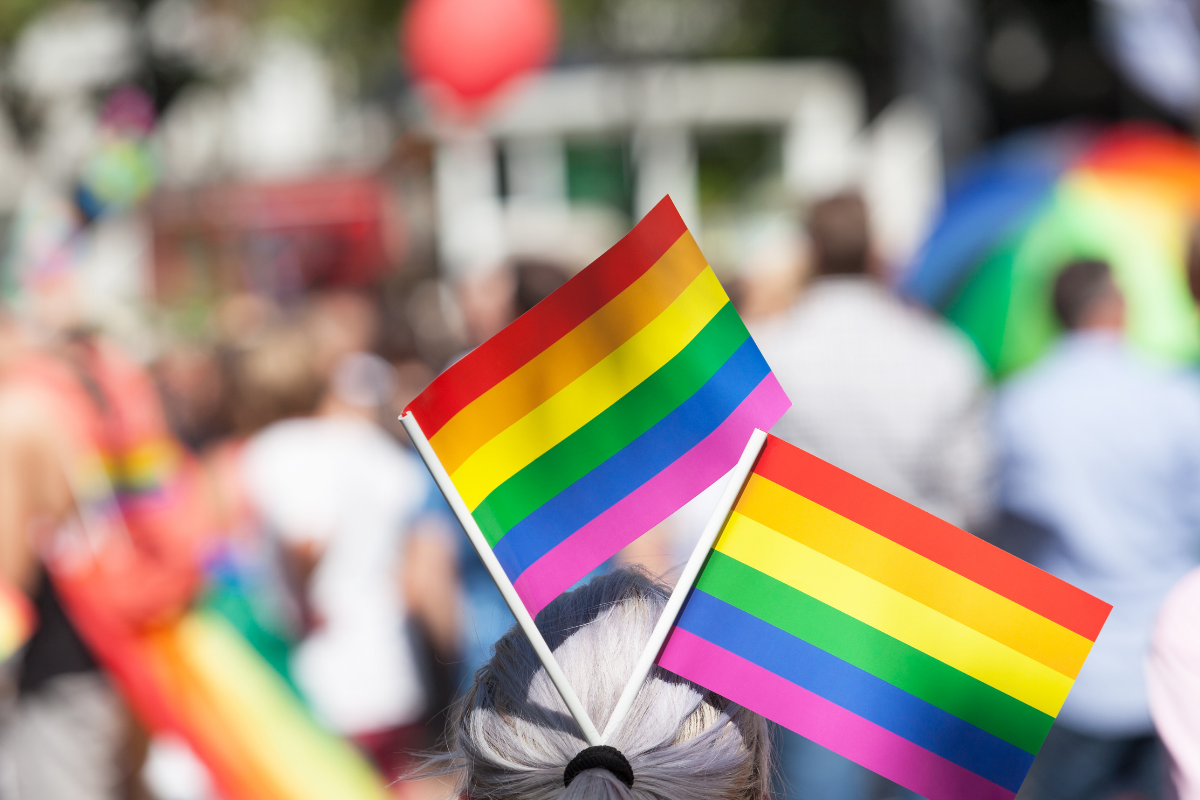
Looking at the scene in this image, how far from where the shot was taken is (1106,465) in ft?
9.57

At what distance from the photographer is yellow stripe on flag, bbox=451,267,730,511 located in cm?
124

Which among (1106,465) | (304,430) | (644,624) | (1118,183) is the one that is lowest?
(644,624)

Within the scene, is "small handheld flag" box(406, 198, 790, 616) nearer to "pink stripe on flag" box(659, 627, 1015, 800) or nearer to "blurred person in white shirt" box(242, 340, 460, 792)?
"pink stripe on flag" box(659, 627, 1015, 800)

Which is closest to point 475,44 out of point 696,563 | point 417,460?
point 417,460

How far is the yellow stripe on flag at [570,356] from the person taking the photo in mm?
1224

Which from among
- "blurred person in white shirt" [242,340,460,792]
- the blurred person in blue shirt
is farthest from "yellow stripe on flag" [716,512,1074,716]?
"blurred person in white shirt" [242,340,460,792]

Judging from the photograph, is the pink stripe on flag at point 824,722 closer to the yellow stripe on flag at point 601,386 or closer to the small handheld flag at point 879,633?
the small handheld flag at point 879,633

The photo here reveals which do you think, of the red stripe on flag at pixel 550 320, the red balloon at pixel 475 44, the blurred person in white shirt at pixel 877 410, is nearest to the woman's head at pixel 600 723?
the red stripe on flag at pixel 550 320

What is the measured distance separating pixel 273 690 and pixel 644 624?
2.43m

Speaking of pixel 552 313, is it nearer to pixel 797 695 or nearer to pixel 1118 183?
pixel 797 695

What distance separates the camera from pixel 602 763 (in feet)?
3.62

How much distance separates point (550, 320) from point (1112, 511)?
87.1 inches

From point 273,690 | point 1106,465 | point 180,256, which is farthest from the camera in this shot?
point 180,256

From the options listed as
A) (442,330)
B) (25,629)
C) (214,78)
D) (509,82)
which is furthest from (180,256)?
(25,629)
